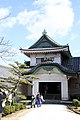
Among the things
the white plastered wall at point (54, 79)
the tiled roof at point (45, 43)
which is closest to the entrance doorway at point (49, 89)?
the white plastered wall at point (54, 79)

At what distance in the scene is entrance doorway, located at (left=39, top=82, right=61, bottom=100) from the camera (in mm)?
30297

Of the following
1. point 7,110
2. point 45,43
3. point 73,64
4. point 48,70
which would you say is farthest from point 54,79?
point 7,110

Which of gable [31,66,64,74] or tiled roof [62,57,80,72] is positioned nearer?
gable [31,66,64,74]

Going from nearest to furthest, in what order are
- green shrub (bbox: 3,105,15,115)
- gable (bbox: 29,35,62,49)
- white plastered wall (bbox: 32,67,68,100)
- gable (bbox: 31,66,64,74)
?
1. green shrub (bbox: 3,105,15,115)
2. white plastered wall (bbox: 32,67,68,100)
3. gable (bbox: 31,66,64,74)
4. gable (bbox: 29,35,62,49)

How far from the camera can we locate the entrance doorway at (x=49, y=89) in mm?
30297

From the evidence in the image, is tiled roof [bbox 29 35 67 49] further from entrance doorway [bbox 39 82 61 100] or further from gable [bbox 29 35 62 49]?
entrance doorway [bbox 39 82 61 100]

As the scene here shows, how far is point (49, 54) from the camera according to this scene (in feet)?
105

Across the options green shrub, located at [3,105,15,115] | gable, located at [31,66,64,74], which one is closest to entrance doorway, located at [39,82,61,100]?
gable, located at [31,66,64,74]

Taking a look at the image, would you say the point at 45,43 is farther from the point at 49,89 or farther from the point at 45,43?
the point at 49,89

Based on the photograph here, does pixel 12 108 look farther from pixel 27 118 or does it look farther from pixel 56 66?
pixel 56 66

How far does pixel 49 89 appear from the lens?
31406 mm

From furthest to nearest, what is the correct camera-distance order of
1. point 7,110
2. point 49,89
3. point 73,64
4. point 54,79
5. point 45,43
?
1. point 45,43
2. point 73,64
3. point 49,89
4. point 54,79
5. point 7,110

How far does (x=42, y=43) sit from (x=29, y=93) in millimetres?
7663

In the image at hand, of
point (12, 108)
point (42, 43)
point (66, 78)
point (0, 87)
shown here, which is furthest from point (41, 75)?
point (0, 87)
